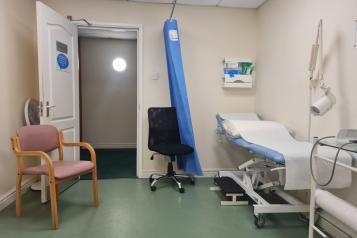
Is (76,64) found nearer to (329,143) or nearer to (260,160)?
(260,160)

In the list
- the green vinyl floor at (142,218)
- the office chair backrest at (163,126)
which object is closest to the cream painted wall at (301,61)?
the green vinyl floor at (142,218)

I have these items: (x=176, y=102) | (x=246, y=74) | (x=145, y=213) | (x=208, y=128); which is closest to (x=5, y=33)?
(x=176, y=102)

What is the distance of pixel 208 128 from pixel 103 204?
1734mm

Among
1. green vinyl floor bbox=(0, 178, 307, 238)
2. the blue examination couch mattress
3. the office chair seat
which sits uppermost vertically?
the blue examination couch mattress

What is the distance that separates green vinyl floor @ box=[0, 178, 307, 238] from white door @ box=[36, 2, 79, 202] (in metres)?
0.36

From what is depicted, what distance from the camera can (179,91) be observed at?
9.95 ft

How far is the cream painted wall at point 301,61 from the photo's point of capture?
77.6 inches

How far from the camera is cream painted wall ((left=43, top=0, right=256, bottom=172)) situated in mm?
3322

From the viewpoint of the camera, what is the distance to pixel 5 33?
2.46 meters

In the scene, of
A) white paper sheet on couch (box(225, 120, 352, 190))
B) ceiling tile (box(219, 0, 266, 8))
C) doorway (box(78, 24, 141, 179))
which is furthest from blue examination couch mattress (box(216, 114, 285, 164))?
doorway (box(78, 24, 141, 179))

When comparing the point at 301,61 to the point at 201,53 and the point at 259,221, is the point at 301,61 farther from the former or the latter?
the point at 259,221

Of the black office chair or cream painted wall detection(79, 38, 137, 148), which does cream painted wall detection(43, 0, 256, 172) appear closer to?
the black office chair

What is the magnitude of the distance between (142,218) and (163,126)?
1256mm

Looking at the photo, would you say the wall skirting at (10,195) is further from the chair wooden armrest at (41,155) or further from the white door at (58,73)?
the chair wooden armrest at (41,155)
